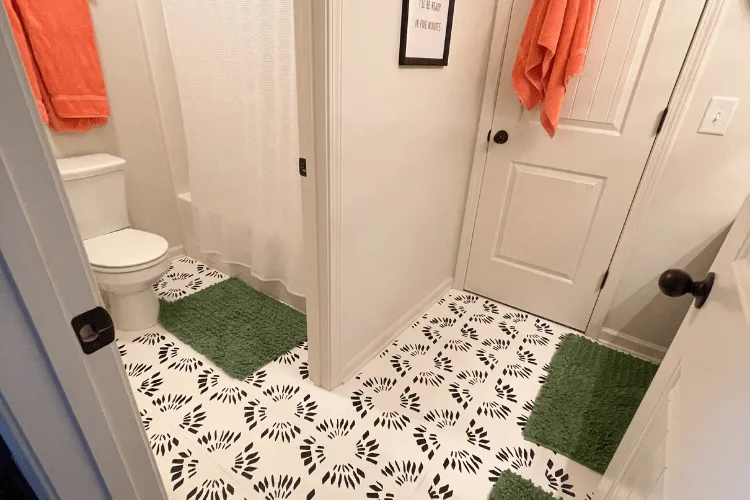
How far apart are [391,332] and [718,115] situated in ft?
5.33

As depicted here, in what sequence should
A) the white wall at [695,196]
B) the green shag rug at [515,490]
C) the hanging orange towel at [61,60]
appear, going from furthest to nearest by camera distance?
the hanging orange towel at [61,60]
the white wall at [695,196]
the green shag rug at [515,490]

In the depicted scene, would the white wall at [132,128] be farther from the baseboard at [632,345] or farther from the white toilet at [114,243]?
the baseboard at [632,345]

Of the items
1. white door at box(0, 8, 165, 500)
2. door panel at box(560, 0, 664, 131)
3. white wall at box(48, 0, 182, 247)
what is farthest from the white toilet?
door panel at box(560, 0, 664, 131)

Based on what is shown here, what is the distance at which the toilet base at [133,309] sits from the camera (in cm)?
185

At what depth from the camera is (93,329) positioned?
0.52m

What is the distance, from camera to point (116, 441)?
60 cm

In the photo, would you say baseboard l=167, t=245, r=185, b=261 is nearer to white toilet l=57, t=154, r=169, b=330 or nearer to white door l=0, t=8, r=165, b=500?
white toilet l=57, t=154, r=169, b=330

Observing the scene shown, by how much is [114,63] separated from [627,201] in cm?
265

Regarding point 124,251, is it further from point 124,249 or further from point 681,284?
point 681,284

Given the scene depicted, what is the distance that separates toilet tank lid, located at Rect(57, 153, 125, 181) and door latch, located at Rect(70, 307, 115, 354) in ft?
5.49

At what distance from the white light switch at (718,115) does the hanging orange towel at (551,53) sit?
50cm

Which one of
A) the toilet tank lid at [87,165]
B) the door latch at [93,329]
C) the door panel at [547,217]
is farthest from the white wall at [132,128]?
the door panel at [547,217]

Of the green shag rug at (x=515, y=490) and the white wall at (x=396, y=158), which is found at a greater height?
the white wall at (x=396, y=158)

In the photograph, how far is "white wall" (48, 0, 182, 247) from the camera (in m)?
1.97
